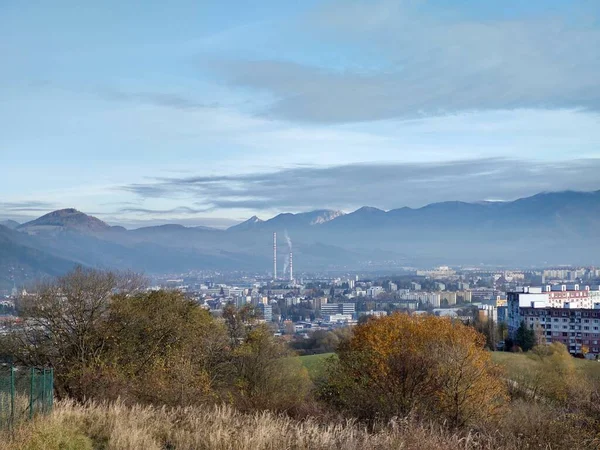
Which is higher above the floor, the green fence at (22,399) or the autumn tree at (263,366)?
the green fence at (22,399)

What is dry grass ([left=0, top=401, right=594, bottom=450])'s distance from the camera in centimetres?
841

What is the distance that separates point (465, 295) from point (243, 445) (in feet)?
530

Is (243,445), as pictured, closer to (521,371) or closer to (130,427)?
(130,427)

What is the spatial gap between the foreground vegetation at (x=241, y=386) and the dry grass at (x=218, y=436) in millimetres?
28

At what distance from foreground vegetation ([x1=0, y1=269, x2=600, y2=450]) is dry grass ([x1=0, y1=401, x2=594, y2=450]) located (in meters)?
0.03

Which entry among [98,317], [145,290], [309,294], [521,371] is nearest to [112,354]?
[98,317]

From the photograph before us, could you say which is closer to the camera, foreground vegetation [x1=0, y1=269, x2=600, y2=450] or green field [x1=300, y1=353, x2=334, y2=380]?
foreground vegetation [x1=0, y1=269, x2=600, y2=450]

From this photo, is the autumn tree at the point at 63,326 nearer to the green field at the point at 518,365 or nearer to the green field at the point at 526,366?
the green field at the point at 518,365

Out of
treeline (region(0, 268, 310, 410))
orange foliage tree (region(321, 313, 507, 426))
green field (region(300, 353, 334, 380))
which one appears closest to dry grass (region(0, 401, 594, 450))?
orange foliage tree (region(321, 313, 507, 426))

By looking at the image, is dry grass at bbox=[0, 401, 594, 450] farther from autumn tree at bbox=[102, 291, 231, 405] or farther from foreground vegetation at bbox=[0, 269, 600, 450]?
autumn tree at bbox=[102, 291, 231, 405]

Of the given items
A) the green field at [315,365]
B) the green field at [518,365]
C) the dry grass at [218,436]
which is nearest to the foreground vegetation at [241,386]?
the dry grass at [218,436]

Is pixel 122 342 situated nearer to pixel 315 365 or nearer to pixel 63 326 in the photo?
pixel 63 326

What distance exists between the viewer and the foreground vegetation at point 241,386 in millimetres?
9094

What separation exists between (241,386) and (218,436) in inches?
736
